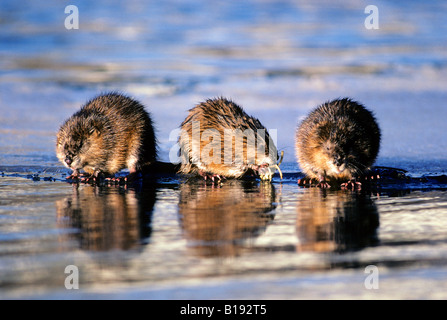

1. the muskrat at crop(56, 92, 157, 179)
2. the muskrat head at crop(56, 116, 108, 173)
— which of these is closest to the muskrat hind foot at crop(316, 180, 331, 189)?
the muskrat at crop(56, 92, 157, 179)

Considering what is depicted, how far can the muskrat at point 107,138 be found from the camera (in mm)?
8852

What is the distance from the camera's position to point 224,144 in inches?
345

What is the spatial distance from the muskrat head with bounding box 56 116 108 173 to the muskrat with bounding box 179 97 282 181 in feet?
4.26

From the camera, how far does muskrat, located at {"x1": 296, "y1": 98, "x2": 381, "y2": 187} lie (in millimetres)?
8094

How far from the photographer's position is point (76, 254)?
417cm

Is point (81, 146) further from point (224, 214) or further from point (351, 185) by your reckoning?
point (351, 185)

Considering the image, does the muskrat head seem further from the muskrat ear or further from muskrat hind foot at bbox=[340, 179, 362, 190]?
muskrat hind foot at bbox=[340, 179, 362, 190]

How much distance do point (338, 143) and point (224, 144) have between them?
5.54ft

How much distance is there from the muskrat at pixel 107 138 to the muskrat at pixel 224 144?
0.66 metres
